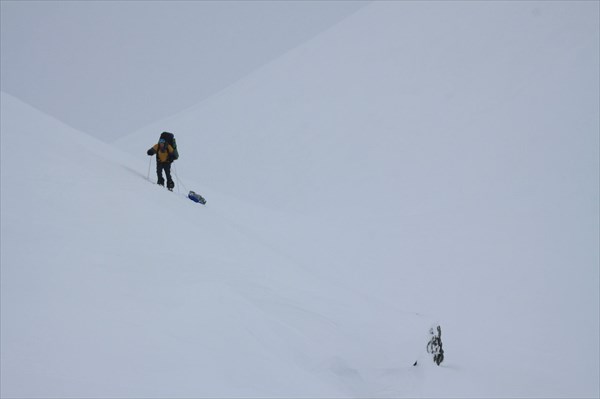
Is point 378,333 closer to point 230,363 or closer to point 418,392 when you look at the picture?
point 418,392

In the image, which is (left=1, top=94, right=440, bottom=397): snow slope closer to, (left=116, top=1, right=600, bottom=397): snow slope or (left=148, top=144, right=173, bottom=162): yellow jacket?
(left=148, top=144, right=173, bottom=162): yellow jacket

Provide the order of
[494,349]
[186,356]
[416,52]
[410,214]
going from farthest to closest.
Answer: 1. [416,52]
2. [410,214]
3. [494,349]
4. [186,356]

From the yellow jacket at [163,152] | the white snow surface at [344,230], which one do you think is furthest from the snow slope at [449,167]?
the yellow jacket at [163,152]

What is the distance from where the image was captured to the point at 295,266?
9297mm

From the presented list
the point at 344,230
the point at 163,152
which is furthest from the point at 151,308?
the point at 344,230

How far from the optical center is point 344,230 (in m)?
18.9

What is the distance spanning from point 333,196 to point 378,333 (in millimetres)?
15806

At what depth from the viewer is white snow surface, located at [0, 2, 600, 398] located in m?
4.41

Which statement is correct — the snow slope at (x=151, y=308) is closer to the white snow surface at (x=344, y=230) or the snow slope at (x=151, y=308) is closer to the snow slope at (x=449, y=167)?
the white snow surface at (x=344, y=230)

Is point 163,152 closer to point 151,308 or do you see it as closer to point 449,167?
point 151,308

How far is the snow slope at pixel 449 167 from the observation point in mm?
13008

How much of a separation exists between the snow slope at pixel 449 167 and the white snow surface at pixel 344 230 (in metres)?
0.12

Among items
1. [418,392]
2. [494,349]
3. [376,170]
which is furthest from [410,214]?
[418,392]

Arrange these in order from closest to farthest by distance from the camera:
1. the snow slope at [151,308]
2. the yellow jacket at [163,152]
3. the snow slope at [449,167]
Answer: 1. the snow slope at [151,308]
2. the yellow jacket at [163,152]
3. the snow slope at [449,167]
